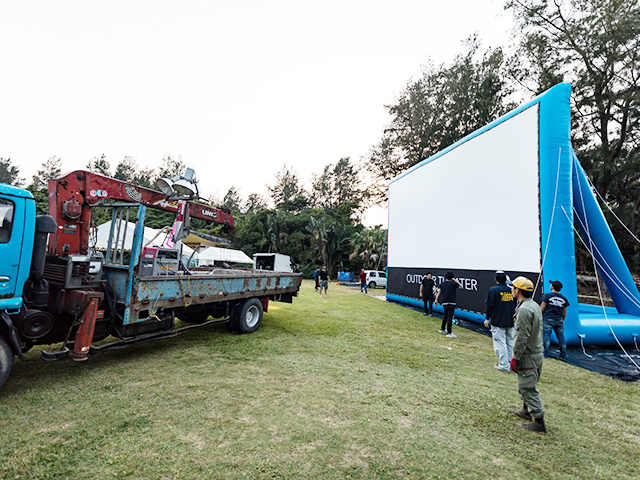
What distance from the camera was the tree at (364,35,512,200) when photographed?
20.7 m

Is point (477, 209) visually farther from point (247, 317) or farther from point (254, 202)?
point (254, 202)

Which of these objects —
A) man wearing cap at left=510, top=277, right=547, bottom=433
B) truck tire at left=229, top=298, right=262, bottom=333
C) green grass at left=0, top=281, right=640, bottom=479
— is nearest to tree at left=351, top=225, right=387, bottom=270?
truck tire at left=229, top=298, right=262, bottom=333

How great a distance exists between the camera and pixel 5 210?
12.2 feet

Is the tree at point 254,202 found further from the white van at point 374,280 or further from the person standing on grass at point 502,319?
the person standing on grass at point 502,319

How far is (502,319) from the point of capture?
560 centimetres

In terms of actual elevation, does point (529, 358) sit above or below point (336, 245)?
below

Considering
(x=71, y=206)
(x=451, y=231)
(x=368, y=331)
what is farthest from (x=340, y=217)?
(x=71, y=206)

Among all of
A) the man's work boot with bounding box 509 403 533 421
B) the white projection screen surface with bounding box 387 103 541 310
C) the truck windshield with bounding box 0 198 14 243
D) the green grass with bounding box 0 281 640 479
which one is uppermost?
the white projection screen surface with bounding box 387 103 541 310

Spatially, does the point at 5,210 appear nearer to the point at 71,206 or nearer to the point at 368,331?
→ the point at 71,206

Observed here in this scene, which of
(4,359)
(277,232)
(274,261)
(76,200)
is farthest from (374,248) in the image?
(4,359)

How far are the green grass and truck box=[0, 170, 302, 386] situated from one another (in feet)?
1.79

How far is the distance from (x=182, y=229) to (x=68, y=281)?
245 centimetres

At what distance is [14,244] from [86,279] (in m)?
0.98

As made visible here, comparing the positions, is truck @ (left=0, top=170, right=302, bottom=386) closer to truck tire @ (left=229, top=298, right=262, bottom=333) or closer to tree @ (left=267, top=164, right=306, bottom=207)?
truck tire @ (left=229, top=298, right=262, bottom=333)
